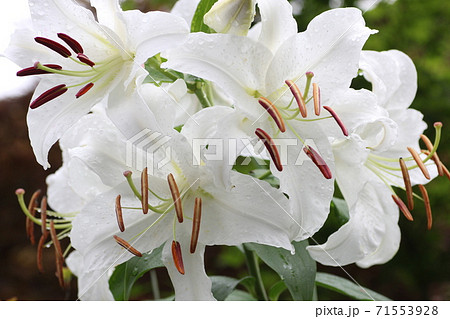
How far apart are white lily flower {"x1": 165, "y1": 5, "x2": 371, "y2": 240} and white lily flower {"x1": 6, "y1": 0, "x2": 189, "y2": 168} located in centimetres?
10

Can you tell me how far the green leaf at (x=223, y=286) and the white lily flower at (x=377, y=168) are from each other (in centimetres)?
25

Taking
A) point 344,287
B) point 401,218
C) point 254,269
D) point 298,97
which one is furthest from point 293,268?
A: point 401,218

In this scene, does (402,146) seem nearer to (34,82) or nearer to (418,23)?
(34,82)

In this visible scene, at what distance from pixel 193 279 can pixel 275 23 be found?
17.3 inches

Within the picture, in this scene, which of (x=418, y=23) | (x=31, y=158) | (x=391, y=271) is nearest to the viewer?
(x=31, y=158)

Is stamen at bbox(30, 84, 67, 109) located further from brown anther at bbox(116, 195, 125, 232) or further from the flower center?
brown anther at bbox(116, 195, 125, 232)

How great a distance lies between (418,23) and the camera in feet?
10.1

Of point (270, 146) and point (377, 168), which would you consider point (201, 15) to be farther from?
point (377, 168)

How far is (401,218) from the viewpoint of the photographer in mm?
2656

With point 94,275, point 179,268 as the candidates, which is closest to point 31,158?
point 94,275

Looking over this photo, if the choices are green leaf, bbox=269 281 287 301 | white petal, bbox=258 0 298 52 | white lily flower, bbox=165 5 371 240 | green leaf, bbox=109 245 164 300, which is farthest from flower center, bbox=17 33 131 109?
green leaf, bbox=269 281 287 301

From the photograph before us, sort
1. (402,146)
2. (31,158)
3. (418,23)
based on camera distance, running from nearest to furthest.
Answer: (402,146)
(31,158)
(418,23)

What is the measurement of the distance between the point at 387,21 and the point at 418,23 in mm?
189
